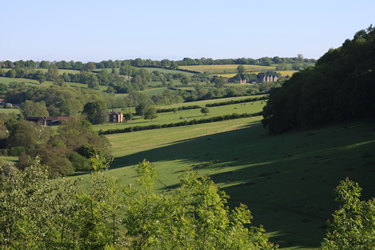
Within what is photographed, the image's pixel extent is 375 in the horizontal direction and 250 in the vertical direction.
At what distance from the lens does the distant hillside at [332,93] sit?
279ft

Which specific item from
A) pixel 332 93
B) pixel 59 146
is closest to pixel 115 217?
pixel 332 93

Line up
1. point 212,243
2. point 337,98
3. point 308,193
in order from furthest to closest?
1. point 337,98
2. point 308,193
3. point 212,243

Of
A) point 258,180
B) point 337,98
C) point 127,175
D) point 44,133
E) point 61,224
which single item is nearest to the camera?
point 61,224

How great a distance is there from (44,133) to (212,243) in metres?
130

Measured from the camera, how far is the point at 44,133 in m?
149

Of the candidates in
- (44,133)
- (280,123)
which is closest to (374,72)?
(280,123)

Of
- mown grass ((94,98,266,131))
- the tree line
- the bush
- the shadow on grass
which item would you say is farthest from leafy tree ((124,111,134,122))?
the shadow on grass

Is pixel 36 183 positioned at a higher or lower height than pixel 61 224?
higher

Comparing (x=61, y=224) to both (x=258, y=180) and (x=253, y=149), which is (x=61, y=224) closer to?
(x=258, y=180)

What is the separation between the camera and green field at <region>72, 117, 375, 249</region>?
153 ft

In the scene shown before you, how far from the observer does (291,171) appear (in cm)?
6300

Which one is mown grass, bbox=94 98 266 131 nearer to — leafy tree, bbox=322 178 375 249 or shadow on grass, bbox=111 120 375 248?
shadow on grass, bbox=111 120 375 248

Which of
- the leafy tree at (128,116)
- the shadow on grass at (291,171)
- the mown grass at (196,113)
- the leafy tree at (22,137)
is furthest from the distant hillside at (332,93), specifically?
the leafy tree at (128,116)

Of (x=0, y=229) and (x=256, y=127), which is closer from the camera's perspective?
(x=0, y=229)
